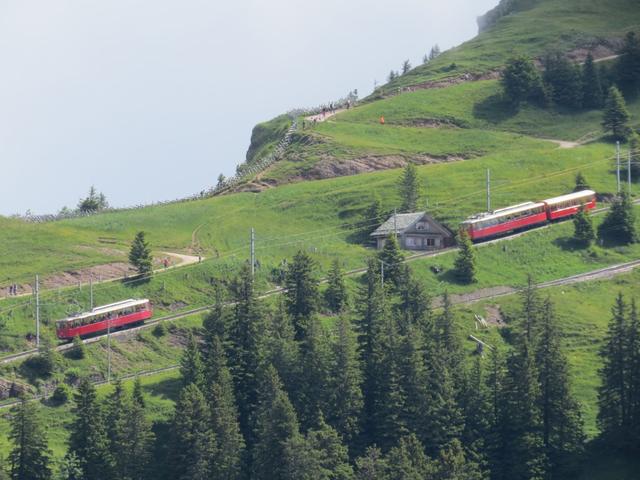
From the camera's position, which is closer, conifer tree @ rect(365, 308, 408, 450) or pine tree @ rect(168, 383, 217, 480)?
pine tree @ rect(168, 383, 217, 480)

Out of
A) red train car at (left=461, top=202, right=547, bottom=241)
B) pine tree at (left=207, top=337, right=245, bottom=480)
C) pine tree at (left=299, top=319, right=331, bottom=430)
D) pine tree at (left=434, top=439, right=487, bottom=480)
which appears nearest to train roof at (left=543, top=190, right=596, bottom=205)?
red train car at (left=461, top=202, right=547, bottom=241)

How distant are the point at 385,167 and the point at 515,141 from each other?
2008cm

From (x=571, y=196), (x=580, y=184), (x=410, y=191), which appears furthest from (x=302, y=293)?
(x=580, y=184)

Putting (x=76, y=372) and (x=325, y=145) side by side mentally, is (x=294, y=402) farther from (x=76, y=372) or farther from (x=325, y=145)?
(x=325, y=145)

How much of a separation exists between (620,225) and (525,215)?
966 cm

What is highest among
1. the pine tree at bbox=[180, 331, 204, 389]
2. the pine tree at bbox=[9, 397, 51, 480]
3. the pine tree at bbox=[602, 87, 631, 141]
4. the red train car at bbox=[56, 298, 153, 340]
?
the pine tree at bbox=[602, 87, 631, 141]

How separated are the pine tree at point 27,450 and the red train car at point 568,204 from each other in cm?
6971

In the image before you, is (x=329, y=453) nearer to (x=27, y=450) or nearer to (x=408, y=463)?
(x=408, y=463)

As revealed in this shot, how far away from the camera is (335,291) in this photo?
5182 inches

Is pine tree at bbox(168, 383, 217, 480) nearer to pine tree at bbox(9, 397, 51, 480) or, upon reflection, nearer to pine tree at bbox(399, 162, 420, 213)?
pine tree at bbox(9, 397, 51, 480)

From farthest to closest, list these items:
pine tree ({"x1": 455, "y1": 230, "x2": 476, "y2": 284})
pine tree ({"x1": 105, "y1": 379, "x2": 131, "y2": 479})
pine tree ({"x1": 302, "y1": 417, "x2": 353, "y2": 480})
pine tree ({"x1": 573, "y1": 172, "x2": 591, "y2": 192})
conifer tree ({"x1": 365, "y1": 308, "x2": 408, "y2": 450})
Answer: pine tree ({"x1": 573, "y1": 172, "x2": 591, "y2": 192}), pine tree ({"x1": 455, "y1": 230, "x2": 476, "y2": 284}), conifer tree ({"x1": 365, "y1": 308, "x2": 408, "y2": 450}), pine tree ({"x1": 105, "y1": 379, "x2": 131, "y2": 479}), pine tree ({"x1": 302, "y1": 417, "x2": 353, "y2": 480})

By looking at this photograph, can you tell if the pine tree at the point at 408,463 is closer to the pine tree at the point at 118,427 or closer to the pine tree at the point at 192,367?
the pine tree at the point at 192,367

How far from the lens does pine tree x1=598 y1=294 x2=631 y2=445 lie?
111000mm

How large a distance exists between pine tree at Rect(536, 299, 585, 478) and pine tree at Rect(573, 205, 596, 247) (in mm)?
39274
